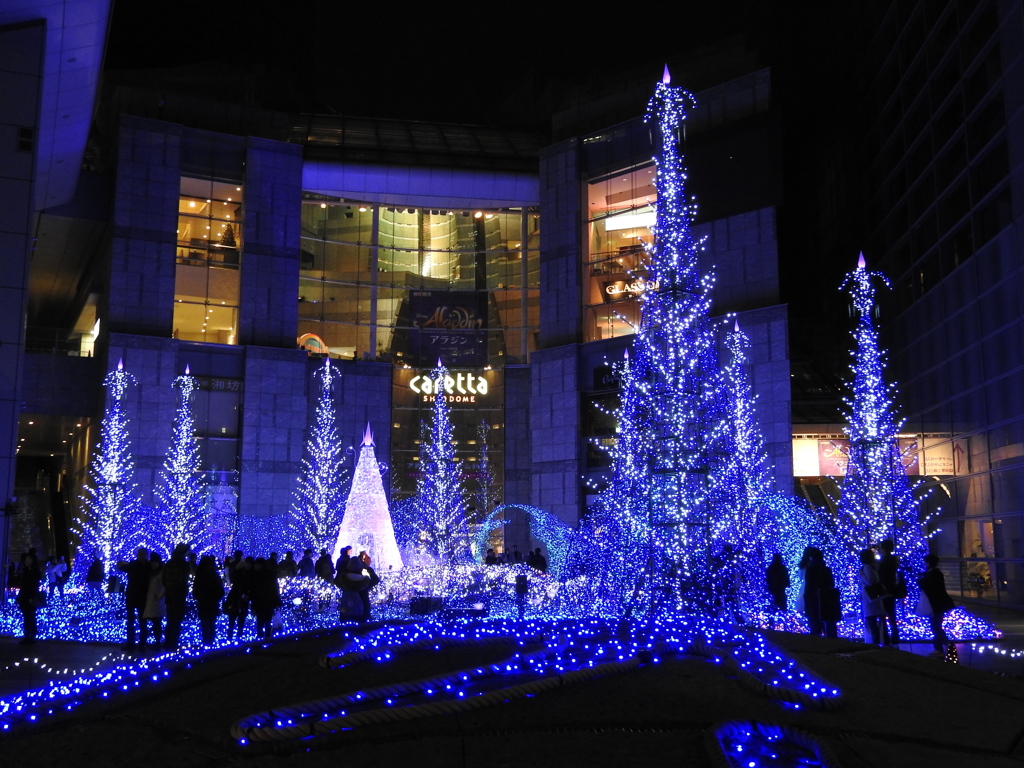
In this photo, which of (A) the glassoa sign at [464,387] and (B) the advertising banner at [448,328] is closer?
(B) the advertising banner at [448,328]

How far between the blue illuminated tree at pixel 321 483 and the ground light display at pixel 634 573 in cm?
46

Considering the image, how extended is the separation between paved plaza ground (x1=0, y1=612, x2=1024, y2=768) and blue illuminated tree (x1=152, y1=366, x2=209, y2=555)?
77.6 feet

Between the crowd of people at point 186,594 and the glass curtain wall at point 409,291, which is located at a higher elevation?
the glass curtain wall at point 409,291

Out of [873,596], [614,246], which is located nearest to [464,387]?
[614,246]

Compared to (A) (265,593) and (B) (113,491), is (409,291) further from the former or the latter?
(A) (265,593)

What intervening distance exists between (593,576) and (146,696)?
14422 mm

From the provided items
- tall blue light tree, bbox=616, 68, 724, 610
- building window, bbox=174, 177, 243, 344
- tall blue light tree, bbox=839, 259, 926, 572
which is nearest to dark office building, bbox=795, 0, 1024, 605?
tall blue light tree, bbox=839, 259, 926, 572

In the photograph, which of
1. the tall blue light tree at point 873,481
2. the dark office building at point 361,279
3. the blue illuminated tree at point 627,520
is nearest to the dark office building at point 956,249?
the tall blue light tree at point 873,481

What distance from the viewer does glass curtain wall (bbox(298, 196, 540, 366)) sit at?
43.7 m

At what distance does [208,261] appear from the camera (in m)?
38.7

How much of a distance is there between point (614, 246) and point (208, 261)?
15.8 m

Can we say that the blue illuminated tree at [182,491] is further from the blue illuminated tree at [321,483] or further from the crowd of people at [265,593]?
the crowd of people at [265,593]

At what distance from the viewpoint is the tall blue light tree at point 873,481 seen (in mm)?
20688

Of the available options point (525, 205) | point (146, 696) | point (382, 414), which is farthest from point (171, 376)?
point (146, 696)
